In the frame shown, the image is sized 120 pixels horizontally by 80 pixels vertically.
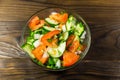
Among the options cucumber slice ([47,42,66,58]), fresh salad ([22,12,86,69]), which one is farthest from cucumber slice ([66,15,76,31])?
cucumber slice ([47,42,66,58])

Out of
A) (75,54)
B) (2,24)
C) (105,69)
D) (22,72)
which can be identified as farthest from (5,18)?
(105,69)


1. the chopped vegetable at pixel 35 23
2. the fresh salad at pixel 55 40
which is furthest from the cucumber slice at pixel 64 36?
the chopped vegetable at pixel 35 23

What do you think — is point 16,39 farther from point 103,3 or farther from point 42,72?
point 103,3

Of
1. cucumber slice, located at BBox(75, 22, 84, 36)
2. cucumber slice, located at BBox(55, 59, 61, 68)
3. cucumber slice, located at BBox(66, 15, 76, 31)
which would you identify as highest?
cucumber slice, located at BBox(66, 15, 76, 31)

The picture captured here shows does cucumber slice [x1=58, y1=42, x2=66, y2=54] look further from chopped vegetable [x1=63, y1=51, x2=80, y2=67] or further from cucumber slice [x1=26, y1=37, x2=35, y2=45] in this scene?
cucumber slice [x1=26, y1=37, x2=35, y2=45]

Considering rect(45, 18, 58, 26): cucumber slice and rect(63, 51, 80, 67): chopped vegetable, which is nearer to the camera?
rect(63, 51, 80, 67): chopped vegetable

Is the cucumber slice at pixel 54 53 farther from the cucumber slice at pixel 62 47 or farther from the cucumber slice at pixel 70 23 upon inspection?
the cucumber slice at pixel 70 23
